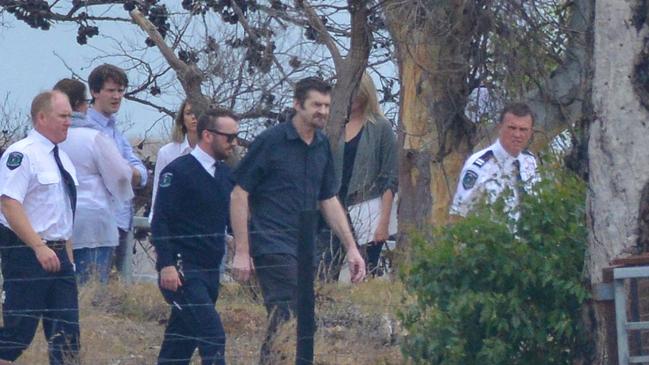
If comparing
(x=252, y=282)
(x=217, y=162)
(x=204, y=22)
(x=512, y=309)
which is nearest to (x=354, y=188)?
(x=252, y=282)

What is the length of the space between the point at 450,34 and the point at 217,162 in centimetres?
211

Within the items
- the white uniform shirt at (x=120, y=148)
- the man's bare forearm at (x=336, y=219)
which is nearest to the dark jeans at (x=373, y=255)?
the white uniform shirt at (x=120, y=148)

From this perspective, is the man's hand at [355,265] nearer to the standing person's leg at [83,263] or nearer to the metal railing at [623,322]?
the standing person's leg at [83,263]

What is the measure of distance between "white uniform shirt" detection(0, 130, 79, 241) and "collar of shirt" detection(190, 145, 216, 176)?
0.70 meters

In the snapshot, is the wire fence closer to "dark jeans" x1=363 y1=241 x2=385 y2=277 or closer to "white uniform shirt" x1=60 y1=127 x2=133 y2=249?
"white uniform shirt" x1=60 y1=127 x2=133 y2=249

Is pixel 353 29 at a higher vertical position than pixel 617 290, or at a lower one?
higher

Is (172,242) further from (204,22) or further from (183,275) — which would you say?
(204,22)

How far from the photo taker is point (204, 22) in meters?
14.8

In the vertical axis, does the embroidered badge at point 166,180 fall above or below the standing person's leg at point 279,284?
above

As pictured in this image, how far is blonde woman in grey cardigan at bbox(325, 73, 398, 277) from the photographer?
390 inches

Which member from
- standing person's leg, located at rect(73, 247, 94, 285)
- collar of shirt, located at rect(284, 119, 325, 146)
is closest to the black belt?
Result: collar of shirt, located at rect(284, 119, 325, 146)

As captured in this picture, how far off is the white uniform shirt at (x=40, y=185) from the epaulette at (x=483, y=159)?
2275mm

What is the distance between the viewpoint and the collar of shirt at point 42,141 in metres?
7.39

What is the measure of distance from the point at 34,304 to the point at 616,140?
10.0ft
